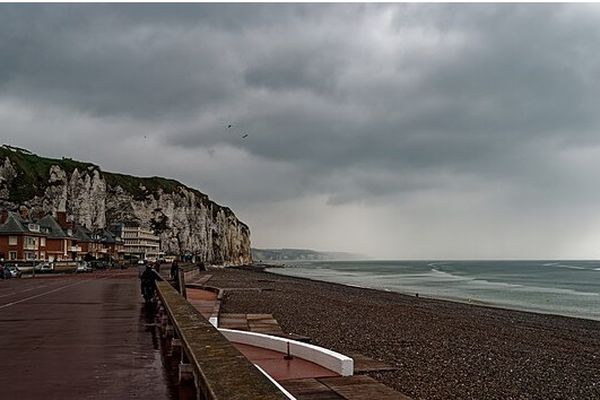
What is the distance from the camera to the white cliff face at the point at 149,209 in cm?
10225

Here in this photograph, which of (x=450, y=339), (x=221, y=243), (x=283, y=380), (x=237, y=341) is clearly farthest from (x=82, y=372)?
(x=221, y=243)

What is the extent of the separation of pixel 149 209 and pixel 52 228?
141 ft

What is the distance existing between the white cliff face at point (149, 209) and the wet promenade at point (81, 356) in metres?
86.9

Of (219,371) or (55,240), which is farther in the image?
(55,240)

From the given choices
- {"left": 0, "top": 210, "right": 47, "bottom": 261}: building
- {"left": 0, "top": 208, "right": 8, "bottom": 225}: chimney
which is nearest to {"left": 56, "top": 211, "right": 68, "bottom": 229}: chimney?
{"left": 0, "top": 210, "right": 47, "bottom": 261}: building

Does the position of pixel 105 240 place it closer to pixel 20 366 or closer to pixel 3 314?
pixel 3 314

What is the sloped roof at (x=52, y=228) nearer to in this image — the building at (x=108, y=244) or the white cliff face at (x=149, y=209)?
the white cliff face at (x=149, y=209)

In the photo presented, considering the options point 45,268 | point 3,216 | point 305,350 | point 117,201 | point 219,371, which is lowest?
point 45,268

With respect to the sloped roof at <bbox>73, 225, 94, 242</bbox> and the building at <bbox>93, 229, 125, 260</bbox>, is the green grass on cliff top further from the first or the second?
the building at <bbox>93, 229, 125, 260</bbox>

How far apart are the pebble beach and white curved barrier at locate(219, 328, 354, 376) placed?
137cm

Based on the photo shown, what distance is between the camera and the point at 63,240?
80.4 meters

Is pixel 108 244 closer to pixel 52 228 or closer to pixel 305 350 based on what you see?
pixel 52 228

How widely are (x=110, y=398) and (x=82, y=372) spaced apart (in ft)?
5.45

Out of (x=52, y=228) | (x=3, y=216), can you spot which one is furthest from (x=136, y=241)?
(x=3, y=216)
